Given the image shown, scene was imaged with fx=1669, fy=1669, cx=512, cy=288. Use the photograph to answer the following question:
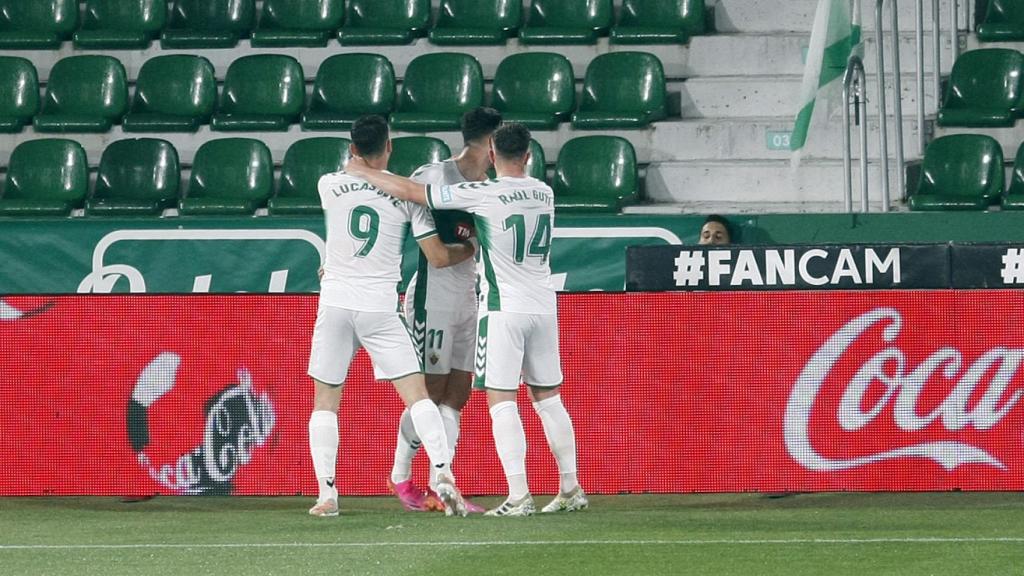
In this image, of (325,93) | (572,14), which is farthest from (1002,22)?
(325,93)

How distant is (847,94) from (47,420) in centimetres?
587

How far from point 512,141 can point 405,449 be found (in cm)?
166

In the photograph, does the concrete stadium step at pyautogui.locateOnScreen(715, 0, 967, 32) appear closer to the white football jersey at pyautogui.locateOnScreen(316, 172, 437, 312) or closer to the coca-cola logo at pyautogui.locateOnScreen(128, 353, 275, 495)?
the coca-cola logo at pyautogui.locateOnScreen(128, 353, 275, 495)

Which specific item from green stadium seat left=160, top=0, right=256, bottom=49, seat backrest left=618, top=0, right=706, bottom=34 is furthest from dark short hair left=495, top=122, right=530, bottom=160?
green stadium seat left=160, top=0, right=256, bottom=49

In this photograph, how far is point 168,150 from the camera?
13219mm

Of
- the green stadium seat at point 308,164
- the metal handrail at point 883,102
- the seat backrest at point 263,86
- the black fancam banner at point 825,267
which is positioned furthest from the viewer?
the seat backrest at point 263,86

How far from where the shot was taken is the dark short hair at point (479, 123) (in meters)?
7.87

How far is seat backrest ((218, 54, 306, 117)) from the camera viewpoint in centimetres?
1384

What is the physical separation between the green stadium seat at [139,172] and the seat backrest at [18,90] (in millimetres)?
1302

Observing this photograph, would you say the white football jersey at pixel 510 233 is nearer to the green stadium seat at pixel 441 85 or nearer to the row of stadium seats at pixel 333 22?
the green stadium seat at pixel 441 85

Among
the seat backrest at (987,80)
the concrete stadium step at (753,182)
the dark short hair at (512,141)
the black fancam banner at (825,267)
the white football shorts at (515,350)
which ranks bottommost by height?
the white football shorts at (515,350)

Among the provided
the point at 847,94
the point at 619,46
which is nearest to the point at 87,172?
the point at 619,46

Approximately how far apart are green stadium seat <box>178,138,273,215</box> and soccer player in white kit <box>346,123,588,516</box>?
529 centimetres

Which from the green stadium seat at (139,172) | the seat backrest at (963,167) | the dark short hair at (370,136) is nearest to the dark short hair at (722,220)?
the seat backrest at (963,167)
